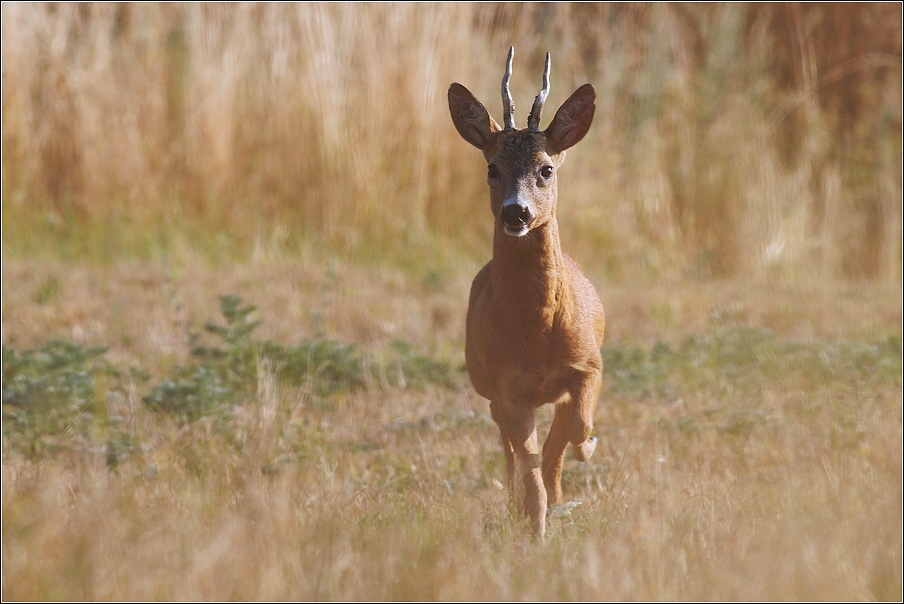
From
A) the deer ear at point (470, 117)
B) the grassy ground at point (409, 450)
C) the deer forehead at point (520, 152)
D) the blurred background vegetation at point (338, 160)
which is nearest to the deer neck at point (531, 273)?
the deer forehead at point (520, 152)

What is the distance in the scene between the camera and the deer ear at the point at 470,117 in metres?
5.15

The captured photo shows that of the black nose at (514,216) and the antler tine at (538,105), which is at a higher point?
the antler tine at (538,105)

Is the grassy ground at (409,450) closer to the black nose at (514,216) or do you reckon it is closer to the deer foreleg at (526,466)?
the deer foreleg at (526,466)

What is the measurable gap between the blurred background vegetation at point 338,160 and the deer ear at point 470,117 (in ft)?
18.0

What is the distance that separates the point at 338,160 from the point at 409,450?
5.15 metres

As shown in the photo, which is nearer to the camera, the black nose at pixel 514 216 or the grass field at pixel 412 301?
the grass field at pixel 412 301

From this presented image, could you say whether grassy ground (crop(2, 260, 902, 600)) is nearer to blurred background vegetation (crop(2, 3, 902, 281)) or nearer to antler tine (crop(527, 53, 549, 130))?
blurred background vegetation (crop(2, 3, 902, 281))

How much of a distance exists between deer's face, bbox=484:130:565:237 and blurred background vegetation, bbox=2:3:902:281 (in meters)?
5.75

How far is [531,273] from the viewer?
15.8ft

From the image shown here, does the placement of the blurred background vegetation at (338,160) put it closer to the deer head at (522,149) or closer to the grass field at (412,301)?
the grass field at (412,301)

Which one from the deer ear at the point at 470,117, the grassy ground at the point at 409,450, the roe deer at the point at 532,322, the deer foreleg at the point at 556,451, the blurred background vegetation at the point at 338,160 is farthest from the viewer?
the blurred background vegetation at the point at 338,160

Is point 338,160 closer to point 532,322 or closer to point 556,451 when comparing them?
point 556,451

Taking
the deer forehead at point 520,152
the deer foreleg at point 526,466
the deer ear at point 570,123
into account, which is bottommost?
the deer foreleg at point 526,466

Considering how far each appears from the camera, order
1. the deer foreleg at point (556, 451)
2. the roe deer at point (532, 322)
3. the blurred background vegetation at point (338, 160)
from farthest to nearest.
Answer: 1. the blurred background vegetation at point (338, 160)
2. the deer foreleg at point (556, 451)
3. the roe deer at point (532, 322)
